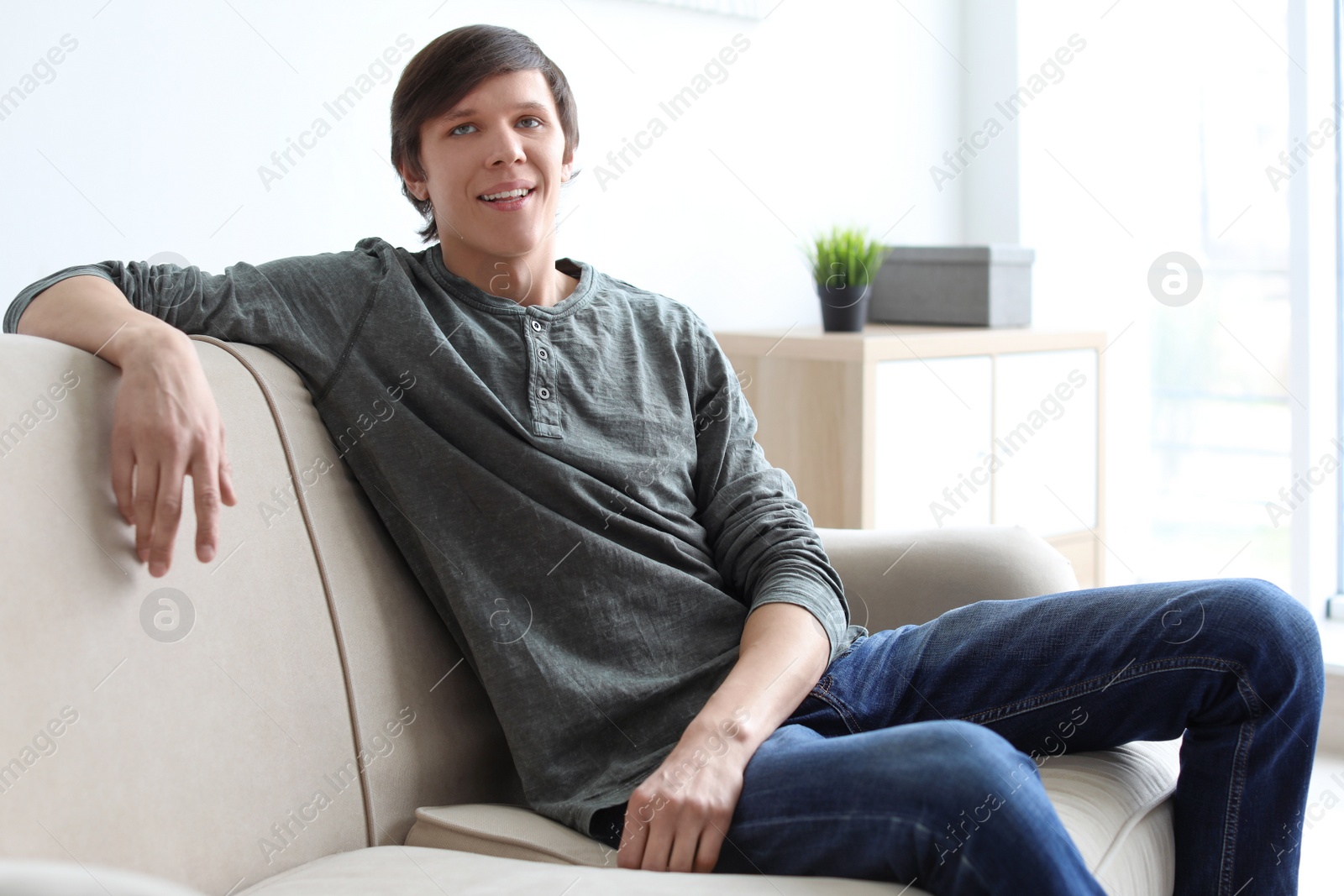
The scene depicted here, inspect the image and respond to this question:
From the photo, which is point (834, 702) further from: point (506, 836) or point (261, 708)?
point (261, 708)

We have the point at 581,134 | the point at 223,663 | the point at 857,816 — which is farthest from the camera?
the point at 581,134

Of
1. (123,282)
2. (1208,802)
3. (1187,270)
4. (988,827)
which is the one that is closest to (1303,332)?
(1187,270)

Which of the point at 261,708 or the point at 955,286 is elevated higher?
the point at 955,286

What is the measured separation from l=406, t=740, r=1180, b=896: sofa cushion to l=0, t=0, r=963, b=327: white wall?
1.02 meters

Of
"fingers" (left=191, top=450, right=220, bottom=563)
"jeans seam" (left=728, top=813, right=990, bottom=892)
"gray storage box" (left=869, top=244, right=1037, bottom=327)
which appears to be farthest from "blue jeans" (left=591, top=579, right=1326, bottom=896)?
"gray storage box" (left=869, top=244, right=1037, bottom=327)

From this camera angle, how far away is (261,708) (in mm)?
1124

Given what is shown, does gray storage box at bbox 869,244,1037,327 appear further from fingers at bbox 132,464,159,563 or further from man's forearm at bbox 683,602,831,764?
fingers at bbox 132,464,159,563

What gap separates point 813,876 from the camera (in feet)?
3.31

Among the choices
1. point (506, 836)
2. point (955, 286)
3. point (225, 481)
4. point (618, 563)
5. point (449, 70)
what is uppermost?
point (449, 70)

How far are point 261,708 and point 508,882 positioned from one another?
1.01 feet

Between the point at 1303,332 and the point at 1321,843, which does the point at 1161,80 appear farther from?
the point at 1321,843

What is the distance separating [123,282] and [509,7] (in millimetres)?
1170

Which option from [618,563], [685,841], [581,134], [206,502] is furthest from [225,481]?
[581,134]

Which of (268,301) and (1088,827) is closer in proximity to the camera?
(1088,827)
